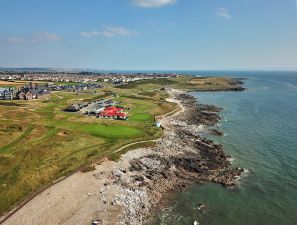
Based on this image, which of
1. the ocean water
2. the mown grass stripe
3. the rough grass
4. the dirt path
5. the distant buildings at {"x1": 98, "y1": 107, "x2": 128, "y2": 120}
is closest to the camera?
the dirt path

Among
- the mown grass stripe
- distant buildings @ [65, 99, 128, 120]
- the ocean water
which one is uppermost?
the mown grass stripe

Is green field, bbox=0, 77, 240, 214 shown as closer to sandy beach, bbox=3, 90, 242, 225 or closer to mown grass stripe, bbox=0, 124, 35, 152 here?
mown grass stripe, bbox=0, 124, 35, 152

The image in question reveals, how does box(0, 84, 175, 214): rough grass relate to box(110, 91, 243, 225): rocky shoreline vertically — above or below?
above

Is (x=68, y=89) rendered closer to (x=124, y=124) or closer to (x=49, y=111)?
(x=49, y=111)

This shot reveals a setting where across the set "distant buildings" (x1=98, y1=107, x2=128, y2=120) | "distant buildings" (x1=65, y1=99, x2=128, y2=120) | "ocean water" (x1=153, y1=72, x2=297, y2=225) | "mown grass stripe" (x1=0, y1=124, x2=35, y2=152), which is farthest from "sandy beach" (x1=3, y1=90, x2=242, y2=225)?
"distant buildings" (x1=65, y1=99, x2=128, y2=120)

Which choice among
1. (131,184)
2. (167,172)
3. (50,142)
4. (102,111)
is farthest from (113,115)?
(131,184)

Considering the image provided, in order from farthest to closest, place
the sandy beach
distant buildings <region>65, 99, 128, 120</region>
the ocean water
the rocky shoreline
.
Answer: distant buildings <region>65, 99, 128, 120</region>, the rocky shoreline, the ocean water, the sandy beach

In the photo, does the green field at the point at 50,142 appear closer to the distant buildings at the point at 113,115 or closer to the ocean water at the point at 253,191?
the distant buildings at the point at 113,115

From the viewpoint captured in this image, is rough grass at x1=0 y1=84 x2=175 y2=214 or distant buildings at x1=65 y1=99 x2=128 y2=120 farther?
distant buildings at x1=65 y1=99 x2=128 y2=120
